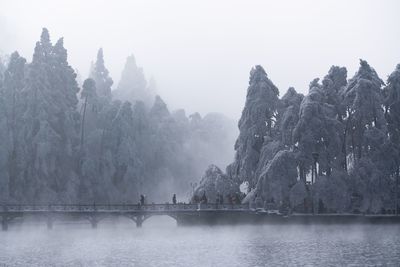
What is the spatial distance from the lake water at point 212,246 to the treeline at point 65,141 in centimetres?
997

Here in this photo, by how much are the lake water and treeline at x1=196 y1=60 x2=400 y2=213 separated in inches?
121

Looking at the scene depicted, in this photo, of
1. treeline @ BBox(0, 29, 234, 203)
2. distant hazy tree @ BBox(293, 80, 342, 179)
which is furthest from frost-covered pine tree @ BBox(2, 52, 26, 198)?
distant hazy tree @ BBox(293, 80, 342, 179)

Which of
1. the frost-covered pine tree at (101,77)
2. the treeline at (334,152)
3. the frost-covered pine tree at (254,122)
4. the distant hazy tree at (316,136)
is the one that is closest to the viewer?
the treeline at (334,152)

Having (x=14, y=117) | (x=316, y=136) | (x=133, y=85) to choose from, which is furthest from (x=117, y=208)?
(x=133, y=85)

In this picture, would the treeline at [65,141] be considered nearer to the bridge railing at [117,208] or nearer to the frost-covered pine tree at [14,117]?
the frost-covered pine tree at [14,117]

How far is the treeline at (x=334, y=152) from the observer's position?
6062 centimetres

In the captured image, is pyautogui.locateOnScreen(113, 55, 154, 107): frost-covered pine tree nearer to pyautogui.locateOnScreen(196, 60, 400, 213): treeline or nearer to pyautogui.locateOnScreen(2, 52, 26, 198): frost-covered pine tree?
pyautogui.locateOnScreen(2, 52, 26, 198): frost-covered pine tree

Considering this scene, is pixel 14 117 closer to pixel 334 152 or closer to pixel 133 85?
pixel 334 152

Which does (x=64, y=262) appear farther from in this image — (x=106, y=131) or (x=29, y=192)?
(x=106, y=131)

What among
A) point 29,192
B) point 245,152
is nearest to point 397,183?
point 245,152

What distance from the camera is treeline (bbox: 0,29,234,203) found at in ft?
237

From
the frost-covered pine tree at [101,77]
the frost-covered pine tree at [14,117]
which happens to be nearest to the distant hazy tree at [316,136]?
the frost-covered pine tree at [14,117]

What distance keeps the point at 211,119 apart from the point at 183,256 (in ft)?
305

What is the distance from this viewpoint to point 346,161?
67.0 meters
